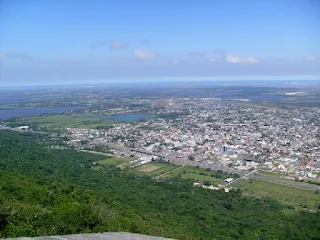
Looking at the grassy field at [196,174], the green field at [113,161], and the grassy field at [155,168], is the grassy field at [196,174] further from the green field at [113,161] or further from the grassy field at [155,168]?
the green field at [113,161]

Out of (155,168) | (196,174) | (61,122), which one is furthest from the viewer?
(61,122)

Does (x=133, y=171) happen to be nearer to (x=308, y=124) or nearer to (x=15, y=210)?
(x=15, y=210)

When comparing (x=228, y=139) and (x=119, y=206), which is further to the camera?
(x=228, y=139)

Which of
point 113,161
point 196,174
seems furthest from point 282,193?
point 113,161

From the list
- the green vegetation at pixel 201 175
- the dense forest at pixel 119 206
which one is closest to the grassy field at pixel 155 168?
the green vegetation at pixel 201 175

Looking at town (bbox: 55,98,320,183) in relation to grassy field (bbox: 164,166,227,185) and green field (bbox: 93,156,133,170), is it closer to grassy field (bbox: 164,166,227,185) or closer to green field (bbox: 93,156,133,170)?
grassy field (bbox: 164,166,227,185)

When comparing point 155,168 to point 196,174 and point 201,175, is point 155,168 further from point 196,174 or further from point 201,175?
point 201,175

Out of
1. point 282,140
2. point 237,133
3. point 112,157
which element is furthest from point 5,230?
point 237,133
